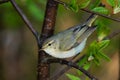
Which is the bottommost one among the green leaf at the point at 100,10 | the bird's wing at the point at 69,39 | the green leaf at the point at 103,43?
the bird's wing at the point at 69,39

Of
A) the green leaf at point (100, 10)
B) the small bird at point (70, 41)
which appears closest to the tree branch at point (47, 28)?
the green leaf at point (100, 10)

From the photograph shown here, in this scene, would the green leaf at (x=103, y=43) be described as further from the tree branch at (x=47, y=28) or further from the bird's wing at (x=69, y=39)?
the bird's wing at (x=69, y=39)

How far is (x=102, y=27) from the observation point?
4.73ft

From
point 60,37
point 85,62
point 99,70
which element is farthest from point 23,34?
point 85,62

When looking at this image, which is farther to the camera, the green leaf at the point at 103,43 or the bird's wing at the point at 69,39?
the bird's wing at the point at 69,39

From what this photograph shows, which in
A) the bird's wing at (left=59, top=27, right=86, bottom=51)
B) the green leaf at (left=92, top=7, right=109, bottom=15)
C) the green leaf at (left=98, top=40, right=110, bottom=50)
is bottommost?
the bird's wing at (left=59, top=27, right=86, bottom=51)

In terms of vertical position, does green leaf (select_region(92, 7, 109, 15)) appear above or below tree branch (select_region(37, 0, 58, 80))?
above

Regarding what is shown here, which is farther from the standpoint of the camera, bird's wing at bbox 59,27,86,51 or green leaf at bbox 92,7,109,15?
bird's wing at bbox 59,27,86,51

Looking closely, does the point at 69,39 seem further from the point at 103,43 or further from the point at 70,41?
the point at 103,43

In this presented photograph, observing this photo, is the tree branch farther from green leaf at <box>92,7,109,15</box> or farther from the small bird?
the small bird

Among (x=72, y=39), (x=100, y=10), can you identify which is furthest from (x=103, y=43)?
(x=72, y=39)

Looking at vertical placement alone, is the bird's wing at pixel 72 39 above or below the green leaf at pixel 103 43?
below

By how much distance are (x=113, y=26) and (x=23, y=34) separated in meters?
0.85

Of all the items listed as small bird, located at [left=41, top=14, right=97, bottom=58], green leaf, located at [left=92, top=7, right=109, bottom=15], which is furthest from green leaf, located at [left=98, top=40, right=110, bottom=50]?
small bird, located at [left=41, top=14, right=97, bottom=58]
